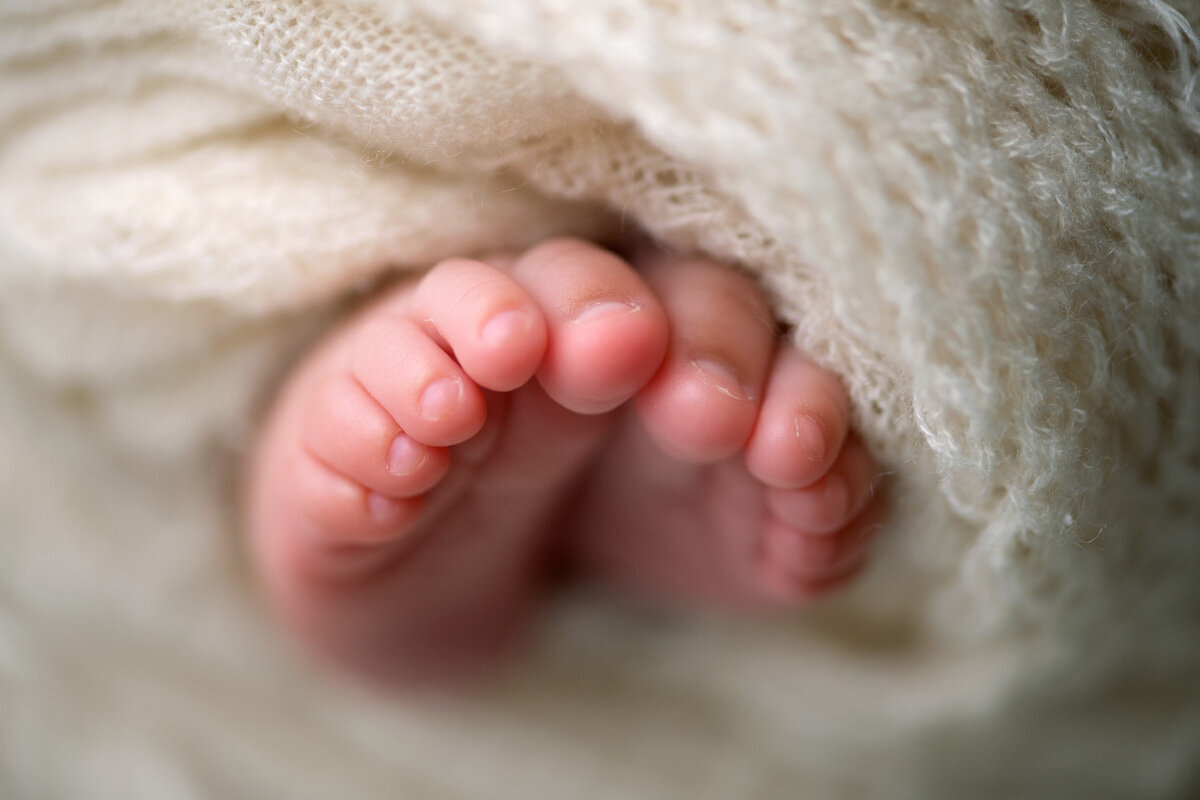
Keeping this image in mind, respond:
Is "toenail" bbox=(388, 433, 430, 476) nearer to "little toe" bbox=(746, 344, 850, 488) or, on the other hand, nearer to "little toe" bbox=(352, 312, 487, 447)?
"little toe" bbox=(352, 312, 487, 447)

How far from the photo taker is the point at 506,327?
0.28 meters

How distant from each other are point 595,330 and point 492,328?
31mm

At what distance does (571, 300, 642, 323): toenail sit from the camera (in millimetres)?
289

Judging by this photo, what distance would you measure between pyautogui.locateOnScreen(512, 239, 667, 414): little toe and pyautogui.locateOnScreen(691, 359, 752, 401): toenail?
0.02m

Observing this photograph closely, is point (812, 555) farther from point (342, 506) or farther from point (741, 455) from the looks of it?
point (342, 506)

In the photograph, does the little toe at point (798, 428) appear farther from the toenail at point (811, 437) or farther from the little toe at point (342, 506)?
the little toe at point (342, 506)

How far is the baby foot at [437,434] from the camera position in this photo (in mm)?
286

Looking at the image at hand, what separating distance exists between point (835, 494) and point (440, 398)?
14 cm

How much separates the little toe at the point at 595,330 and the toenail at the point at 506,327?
1cm

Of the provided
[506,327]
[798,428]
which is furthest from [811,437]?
[506,327]

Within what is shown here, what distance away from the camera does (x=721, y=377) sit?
0.99 ft

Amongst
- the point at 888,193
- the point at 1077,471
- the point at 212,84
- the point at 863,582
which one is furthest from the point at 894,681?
the point at 212,84

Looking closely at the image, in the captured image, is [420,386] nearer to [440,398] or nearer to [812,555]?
[440,398]

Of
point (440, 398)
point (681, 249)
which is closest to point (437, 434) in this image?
point (440, 398)
